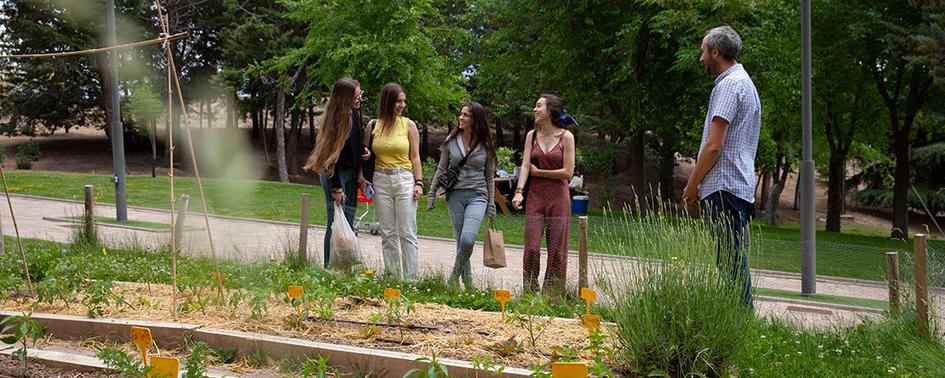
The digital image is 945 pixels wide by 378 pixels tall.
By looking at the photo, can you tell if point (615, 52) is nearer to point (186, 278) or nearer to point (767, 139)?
point (767, 139)

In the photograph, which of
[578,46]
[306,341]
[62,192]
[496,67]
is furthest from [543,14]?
[306,341]

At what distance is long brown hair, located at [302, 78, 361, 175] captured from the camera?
7.81 metres

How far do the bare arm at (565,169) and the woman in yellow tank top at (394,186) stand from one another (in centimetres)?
116

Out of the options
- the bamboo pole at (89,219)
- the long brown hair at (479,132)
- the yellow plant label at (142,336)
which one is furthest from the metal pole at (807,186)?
the bamboo pole at (89,219)

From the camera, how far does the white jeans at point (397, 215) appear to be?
7859 millimetres

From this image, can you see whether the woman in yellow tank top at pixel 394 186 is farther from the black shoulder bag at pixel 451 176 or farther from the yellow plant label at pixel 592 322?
the yellow plant label at pixel 592 322

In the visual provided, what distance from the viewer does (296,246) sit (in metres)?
9.59

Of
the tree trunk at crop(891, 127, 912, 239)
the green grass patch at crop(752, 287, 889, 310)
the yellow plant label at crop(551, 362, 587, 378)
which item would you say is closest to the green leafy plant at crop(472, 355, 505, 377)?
the yellow plant label at crop(551, 362, 587, 378)

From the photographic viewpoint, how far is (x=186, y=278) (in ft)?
20.8

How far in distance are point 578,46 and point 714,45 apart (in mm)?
19345

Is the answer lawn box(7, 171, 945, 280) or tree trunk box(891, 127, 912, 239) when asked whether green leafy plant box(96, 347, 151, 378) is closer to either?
lawn box(7, 171, 945, 280)

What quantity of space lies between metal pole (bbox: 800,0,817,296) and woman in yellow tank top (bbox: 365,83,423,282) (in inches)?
202

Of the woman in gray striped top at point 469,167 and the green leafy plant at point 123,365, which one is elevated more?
the woman in gray striped top at point 469,167

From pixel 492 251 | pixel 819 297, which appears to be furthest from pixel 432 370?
pixel 819 297
